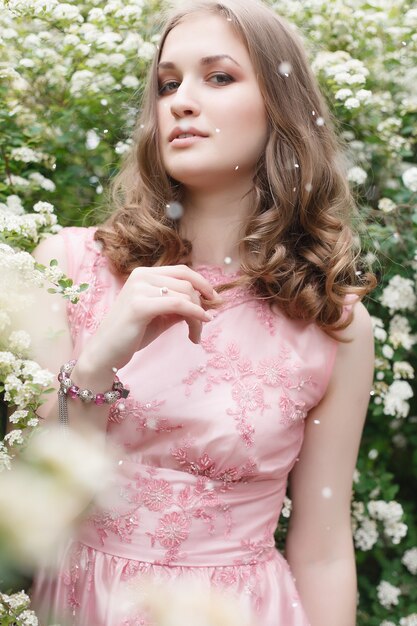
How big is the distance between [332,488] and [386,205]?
0.96 meters

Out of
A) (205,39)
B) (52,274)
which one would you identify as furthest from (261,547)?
(205,39)

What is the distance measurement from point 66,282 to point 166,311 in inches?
7.6

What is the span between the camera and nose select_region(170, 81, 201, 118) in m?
1.73

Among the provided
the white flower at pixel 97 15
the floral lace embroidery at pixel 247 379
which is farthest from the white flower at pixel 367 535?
the white flower at pixel 97 15

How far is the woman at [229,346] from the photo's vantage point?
66.4 inches

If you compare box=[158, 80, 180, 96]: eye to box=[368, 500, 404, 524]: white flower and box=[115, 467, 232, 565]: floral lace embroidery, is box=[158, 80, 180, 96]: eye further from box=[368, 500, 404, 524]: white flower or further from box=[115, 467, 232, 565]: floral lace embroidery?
box=[368, 500, 404, 524]: white flower

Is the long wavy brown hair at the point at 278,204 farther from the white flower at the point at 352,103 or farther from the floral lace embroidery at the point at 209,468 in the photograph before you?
the floral lace embroidery at the point at 209,468

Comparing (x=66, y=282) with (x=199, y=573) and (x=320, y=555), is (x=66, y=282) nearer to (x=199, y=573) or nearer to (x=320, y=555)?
(x=199, y=573)

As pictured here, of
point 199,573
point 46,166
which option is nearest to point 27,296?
point 199,573

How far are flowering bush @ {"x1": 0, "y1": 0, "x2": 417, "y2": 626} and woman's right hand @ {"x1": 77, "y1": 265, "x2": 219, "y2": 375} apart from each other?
2.09ft

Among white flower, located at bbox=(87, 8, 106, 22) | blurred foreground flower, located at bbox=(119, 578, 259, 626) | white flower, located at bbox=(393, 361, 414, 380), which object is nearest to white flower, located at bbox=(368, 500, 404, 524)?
white flower, located at bbox=(393, 361, 414, 380)

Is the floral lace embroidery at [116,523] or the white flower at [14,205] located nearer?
the floral lace embroidery at [116,523]

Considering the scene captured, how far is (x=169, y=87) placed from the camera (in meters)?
1.91

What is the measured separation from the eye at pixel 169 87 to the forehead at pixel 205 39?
0.06 m
